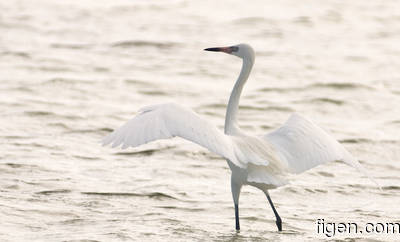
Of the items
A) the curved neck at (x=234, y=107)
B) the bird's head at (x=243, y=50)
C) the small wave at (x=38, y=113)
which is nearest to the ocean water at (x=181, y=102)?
the small wave at (x=38, y=113)

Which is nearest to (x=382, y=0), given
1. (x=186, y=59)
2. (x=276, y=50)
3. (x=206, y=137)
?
(x=276, y=50)

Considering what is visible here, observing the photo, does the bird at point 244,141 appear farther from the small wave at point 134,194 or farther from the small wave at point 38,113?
the small wave at point 38,113

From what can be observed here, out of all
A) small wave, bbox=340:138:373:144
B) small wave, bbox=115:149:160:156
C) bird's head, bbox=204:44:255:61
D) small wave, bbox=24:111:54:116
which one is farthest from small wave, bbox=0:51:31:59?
bird's head, bbox=204:44:255:61

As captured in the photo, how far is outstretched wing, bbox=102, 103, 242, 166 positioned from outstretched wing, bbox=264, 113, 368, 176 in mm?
788

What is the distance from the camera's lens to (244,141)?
8.60 metres

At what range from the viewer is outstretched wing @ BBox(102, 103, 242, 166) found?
25.4ft

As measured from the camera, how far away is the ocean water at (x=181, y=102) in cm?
964

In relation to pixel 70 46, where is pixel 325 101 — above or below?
below

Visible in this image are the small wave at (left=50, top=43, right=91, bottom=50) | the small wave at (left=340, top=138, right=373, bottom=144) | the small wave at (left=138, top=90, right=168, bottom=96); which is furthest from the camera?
the small wave at (left=50, top=43, right=91, bottom=50)

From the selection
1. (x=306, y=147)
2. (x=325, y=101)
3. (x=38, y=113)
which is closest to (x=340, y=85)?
(x=325, y=101)

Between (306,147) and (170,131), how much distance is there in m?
1.45

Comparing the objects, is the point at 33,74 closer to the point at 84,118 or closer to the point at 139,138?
the point at 84,118

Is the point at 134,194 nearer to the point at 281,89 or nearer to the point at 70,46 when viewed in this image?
the point at 281,89

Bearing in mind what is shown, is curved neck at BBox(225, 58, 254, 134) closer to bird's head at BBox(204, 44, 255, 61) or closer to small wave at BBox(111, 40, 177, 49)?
bird's head at BBox(204, 44, 255, 61)
